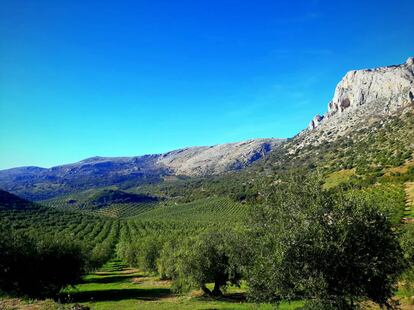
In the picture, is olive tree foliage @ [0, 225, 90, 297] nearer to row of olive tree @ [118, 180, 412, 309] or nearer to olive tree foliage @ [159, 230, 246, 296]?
olive tree foliage @ [159, 230, 246, 296]

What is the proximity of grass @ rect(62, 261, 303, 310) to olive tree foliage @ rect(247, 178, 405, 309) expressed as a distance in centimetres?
631

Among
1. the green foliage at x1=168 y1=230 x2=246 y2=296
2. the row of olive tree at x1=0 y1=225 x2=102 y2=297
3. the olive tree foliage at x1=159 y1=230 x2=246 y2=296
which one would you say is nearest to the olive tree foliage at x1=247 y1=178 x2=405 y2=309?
the olive tree foliage at x1=159 y1=230 x2=246 y2=296

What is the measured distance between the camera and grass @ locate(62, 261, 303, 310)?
1615 inches

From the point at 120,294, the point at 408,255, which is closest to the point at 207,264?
the point at 120,294

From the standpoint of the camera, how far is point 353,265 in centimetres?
2172

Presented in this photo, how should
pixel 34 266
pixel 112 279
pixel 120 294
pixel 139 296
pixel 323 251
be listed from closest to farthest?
1. pixel 323 251
2. pixel 34 266
3. pixel 139 296
4. pixel 120 294
5. pixel 112 279

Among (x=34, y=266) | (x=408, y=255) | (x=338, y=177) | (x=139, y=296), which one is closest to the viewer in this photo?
(x=408, y=255)

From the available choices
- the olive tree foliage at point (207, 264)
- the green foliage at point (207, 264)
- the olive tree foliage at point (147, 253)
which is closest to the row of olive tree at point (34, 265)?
the olive tree foliage at point (207, 264)

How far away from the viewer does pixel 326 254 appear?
840 inches

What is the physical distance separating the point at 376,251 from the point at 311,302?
5965 millimetres

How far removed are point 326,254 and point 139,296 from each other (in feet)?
133

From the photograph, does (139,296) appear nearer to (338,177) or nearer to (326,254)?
(326,254)

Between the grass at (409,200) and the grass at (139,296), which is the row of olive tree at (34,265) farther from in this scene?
the grass at (409,200)

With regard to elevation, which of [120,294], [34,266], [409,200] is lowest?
[120,294]
